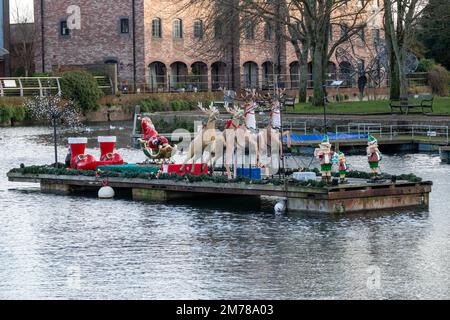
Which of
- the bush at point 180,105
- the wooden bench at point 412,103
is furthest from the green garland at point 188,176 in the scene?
the bush at point 180,105

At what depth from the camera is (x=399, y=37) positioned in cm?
6206

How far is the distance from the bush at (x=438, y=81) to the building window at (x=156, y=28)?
1897 centimetres

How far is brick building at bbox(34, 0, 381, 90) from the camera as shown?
8525cm

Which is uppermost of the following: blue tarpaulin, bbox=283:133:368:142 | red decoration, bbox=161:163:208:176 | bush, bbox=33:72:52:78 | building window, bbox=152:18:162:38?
building window, bbox=152:18:162:38

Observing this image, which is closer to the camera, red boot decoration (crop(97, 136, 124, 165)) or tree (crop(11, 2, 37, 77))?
red boot decoration (crop(97, 136, 124, 165))

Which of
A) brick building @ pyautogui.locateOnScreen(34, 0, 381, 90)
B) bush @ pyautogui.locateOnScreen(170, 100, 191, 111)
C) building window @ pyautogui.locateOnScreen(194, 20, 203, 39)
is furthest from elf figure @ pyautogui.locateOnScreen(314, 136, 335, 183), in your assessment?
building window @ pyautogui.locateOnScreen(194, 20, 203, 39)

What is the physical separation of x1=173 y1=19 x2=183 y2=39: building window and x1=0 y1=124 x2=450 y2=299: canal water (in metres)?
53.2

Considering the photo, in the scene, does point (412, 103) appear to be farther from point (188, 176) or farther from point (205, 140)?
point (188, 176)

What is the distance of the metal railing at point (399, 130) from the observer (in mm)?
50781

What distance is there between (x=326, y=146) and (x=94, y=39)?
192 ft

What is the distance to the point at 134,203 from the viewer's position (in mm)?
33688

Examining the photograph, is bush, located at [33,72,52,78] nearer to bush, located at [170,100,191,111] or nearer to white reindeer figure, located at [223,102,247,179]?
bush, located at [170,100,191,111]

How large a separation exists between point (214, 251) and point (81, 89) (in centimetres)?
5411

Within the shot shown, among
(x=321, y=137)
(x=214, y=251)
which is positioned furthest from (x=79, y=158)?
(x=321, y=137)
